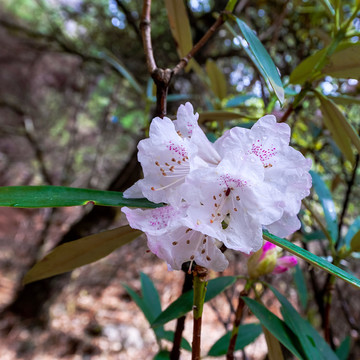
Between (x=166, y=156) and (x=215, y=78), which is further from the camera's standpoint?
(x=215, y=78)

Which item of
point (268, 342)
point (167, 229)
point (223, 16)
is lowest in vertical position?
point (268, 342)

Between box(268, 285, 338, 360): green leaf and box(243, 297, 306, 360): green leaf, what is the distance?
0.4 inches

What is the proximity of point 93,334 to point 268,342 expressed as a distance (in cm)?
189

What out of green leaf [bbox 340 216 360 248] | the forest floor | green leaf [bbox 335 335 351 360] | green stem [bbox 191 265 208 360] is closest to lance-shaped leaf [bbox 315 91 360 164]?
green leaf [bbox 340 216 360 248]

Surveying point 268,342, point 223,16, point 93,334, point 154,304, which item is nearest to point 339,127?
point 223,16

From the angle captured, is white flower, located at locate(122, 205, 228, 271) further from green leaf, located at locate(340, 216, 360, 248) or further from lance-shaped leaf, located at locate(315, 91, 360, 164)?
green leaf, located at locate(340, 216, 360, 248)

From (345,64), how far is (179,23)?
340 millimetres

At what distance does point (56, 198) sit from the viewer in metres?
0.37

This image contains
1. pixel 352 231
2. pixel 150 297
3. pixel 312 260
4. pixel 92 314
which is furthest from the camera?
pixel 92 314

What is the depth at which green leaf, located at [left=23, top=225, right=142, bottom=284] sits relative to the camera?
47 centimetres

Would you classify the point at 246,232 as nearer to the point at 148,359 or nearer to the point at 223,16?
the point at 223,16

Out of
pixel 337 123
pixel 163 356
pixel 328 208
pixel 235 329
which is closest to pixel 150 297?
pixel 163 356

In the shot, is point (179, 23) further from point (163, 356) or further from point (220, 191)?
point (163, 356)

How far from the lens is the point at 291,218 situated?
1.29ft
